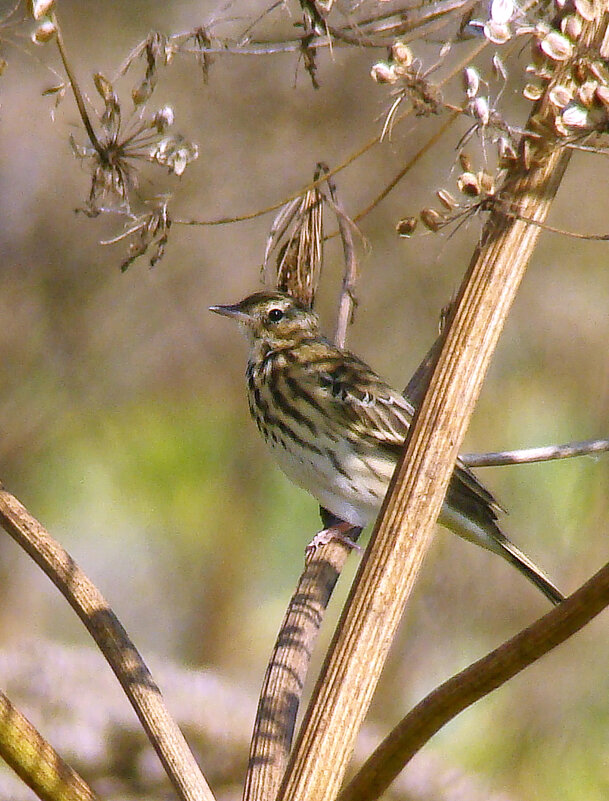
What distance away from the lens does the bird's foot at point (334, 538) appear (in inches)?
98.6

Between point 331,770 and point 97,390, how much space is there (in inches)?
116

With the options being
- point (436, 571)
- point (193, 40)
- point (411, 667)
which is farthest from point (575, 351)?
point (193, 40)

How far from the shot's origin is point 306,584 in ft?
6.65

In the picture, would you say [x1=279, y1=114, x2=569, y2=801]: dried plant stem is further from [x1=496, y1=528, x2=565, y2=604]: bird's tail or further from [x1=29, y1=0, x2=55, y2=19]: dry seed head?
[x1=496, y1=528, x2=565, y2=604]: bird's tail

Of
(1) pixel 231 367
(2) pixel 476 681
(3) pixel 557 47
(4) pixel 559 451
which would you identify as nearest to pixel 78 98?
(3) pixel 557 47

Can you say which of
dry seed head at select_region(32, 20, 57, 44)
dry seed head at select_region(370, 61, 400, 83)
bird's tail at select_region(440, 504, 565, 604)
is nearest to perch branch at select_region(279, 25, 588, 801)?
dry seed head at select_region(370, 61, 400, 83)

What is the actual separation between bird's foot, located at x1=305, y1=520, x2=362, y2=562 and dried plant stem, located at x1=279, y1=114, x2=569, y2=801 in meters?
1.17

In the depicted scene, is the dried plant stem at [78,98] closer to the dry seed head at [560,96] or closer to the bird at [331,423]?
the dry seed head at [560,96]

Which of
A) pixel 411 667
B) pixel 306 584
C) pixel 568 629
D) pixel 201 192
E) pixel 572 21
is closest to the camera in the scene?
pixel 568 629

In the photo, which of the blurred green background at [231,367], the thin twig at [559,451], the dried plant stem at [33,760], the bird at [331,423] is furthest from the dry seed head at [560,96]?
the blurred green background at [231,367]

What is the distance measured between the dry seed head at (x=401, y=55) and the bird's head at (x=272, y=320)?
6.79 feet

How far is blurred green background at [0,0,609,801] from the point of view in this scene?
3.58 meters

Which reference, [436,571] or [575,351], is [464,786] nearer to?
[436,571]

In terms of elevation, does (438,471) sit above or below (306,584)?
below
